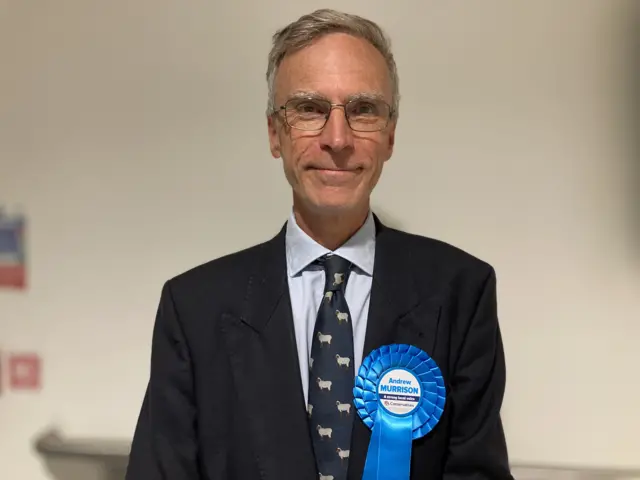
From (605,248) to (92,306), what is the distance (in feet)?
3.94

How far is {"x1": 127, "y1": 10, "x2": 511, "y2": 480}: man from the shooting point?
2.86 feet

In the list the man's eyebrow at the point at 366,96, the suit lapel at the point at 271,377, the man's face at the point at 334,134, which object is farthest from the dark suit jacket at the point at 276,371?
the man's eyebrow at the point at 366,96

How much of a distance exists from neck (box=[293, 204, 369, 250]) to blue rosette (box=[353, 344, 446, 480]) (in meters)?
0.20

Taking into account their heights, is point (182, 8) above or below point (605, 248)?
above

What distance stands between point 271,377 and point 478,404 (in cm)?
33

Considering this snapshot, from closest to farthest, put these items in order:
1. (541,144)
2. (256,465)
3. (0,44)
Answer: (256,465), (541,144), (0,44)

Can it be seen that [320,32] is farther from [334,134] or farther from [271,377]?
[271,377]

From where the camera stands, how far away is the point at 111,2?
1355 millimetres

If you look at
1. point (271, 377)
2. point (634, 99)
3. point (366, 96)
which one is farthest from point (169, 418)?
point (634, 99)

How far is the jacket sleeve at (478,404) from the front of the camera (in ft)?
2.87

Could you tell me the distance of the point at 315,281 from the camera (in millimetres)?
956

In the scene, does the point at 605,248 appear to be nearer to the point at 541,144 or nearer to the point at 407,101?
the point at 541,144

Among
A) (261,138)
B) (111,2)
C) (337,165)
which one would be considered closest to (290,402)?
(337,165)

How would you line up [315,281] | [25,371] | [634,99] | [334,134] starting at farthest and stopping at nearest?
[25,371] → [634,99] → [315,281] → [334,134]
